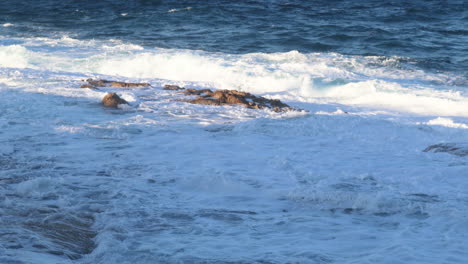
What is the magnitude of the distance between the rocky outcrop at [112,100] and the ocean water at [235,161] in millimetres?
282

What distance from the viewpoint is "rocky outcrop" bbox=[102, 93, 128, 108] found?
345 inches

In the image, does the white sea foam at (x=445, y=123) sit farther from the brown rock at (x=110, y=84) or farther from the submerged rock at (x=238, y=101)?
the brown rock at (x=110, y=84)

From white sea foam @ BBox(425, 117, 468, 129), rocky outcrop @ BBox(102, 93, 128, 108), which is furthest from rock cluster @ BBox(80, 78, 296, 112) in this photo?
white sea foam @ BBox(425, 117, 468, 129)

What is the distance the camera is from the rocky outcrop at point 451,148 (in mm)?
6779

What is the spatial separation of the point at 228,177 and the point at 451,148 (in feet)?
9.57

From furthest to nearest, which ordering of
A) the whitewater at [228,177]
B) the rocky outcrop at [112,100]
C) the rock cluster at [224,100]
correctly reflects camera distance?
the rock cluster at [224,100]
the rocky outcrop at [112,100]
the whitewater at [228,177]

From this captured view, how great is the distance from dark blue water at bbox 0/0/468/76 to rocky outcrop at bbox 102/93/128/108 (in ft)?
25.4

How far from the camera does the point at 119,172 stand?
581 cm

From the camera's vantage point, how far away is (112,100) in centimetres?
884

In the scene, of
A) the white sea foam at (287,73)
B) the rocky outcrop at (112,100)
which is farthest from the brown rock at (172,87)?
the rocky outcrop at (112,100)

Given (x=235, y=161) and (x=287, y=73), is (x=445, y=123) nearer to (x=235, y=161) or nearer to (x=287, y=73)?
(x=235, y=161)

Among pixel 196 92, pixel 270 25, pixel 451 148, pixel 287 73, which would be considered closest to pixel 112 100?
pixel 196 92

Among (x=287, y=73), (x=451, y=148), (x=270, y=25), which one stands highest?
(x=451, y=148)

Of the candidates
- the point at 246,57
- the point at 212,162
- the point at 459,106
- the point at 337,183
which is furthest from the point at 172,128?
the point at 246,57
